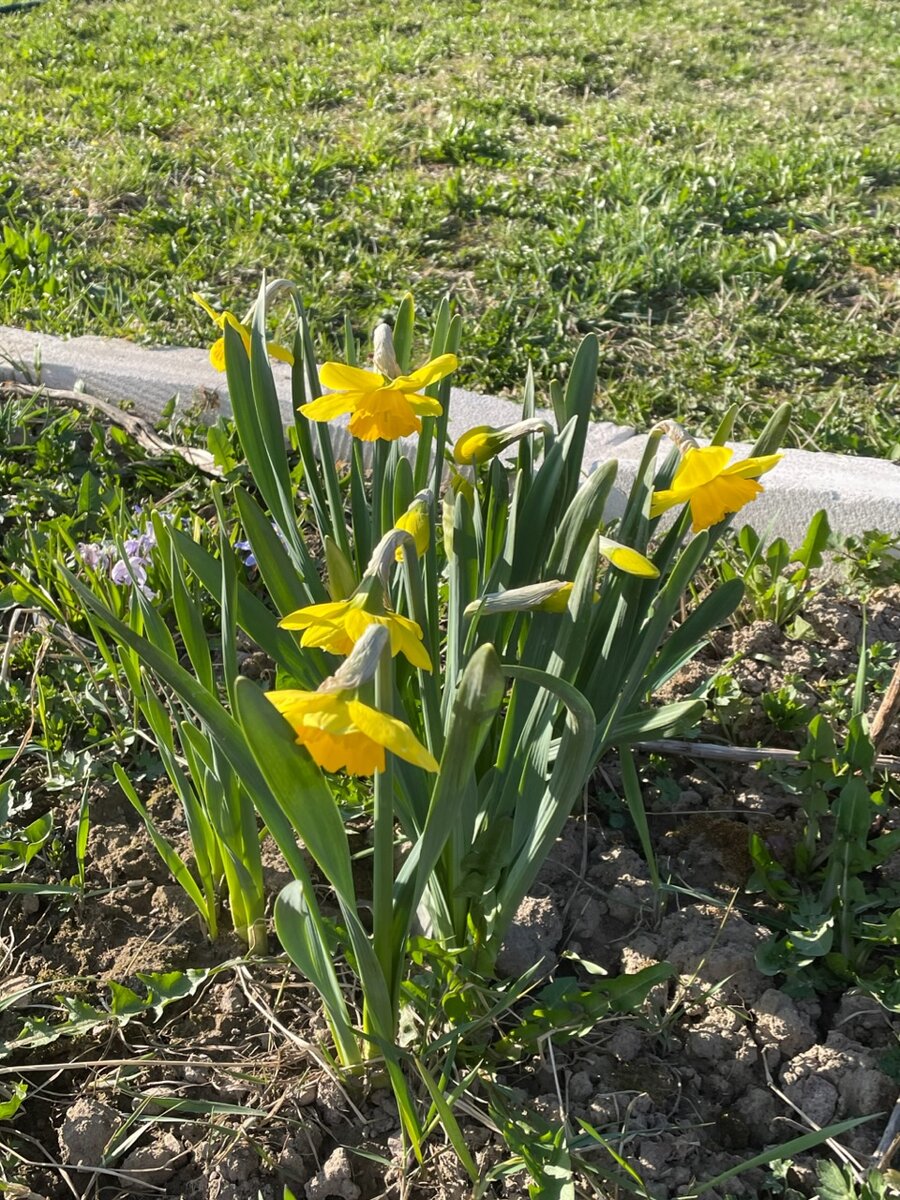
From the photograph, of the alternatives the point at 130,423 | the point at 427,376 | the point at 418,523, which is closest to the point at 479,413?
the point at 130,423

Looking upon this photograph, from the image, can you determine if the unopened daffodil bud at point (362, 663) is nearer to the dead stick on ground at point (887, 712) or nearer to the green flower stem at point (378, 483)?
the green flower stem at point (378, 483)

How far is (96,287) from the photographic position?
3.37 metres

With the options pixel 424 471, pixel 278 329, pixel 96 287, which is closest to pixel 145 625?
pixel 424 471

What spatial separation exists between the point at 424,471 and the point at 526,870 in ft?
2.15

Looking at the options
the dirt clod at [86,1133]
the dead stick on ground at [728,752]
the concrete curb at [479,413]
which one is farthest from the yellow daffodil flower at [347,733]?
the concrete curb at [479,413]

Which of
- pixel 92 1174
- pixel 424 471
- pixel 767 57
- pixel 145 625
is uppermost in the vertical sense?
pixel 767 57

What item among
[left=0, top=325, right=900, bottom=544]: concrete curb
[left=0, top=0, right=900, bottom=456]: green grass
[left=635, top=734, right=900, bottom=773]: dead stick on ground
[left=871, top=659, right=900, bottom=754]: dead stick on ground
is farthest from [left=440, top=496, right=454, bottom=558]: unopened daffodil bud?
[left=0, top=0, right=900, bottom=456]: green grass

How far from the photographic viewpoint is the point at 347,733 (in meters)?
0.88

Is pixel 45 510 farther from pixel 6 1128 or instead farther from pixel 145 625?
pixel 6 1128

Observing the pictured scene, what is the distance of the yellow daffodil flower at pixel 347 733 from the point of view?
87cm

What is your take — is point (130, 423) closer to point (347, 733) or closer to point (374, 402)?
point (374, 402)

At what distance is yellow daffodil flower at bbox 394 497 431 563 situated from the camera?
118cm

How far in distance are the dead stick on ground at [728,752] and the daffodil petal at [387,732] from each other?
37.1 inches

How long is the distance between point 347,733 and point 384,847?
28 cm
